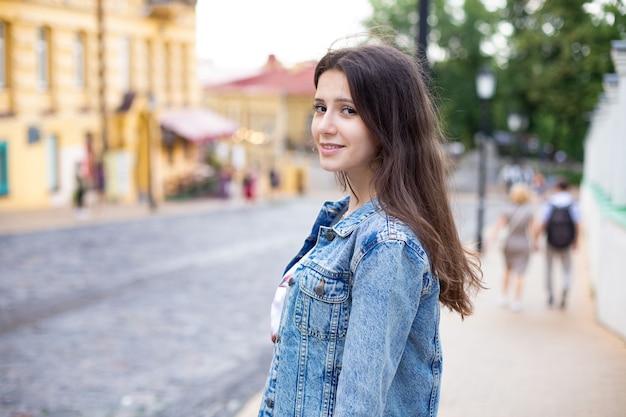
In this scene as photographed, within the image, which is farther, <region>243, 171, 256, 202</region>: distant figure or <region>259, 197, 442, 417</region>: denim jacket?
<region>243, 171, 256, 202</region>: distant figure

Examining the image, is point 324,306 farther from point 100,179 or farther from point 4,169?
point 100,179

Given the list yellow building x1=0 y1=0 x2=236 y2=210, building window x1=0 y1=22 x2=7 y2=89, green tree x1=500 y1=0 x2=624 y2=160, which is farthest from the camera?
green tree x1=500 y1=0 x2=624 y2=160

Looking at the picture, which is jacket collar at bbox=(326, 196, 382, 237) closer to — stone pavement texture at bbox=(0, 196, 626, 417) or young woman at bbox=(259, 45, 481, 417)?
young woman at bbox=(259, 45, 481, 417)

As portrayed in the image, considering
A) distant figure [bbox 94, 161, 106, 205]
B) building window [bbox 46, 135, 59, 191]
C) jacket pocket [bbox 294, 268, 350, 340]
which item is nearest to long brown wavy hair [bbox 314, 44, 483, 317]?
jacket pocket [bbox 294, 268, 350, 340]

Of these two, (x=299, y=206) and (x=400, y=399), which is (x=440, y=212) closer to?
(x=400, y=399)

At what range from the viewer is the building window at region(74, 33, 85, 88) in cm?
2817

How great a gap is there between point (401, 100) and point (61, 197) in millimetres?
25856

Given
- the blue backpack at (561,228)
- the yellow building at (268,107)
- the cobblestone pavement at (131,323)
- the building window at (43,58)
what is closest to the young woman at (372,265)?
the cobblestone pavement at (131,323)

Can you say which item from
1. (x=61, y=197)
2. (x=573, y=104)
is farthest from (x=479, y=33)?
(x=61, y=197)

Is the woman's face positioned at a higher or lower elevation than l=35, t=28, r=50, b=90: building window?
lower

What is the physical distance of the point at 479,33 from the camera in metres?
49.5

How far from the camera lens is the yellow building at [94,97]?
24.5 metres

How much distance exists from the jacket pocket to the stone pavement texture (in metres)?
2.70

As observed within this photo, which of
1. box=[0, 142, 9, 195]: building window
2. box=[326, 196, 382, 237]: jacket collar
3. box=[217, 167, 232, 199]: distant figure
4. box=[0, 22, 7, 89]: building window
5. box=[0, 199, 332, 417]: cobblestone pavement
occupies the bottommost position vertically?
box=[217, 167, 232, 199]: distant figure
